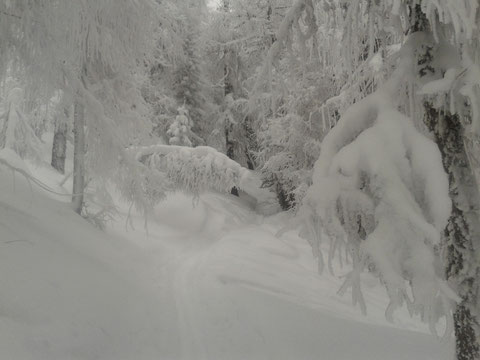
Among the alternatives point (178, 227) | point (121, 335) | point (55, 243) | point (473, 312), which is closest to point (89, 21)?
point (55, 243)

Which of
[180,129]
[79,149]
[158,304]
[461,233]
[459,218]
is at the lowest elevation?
[158,304]

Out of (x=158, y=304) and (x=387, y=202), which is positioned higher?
(x=387, y=202)

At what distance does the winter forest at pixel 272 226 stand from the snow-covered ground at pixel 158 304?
0.12ft

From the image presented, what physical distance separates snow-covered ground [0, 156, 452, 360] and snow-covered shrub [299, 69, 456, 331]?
4.77ft

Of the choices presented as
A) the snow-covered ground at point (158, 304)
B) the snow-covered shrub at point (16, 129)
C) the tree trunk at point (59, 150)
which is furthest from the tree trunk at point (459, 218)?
the tree trunk at point (59, 150)

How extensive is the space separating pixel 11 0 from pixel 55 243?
3804 mm

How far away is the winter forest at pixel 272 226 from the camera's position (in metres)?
2.85

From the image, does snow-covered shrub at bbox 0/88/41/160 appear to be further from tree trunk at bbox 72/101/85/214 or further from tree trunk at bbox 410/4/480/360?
tree trunk at bbox 410/4/480/360

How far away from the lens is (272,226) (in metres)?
15.6

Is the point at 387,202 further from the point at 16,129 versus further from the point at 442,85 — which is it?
the point at 16,129

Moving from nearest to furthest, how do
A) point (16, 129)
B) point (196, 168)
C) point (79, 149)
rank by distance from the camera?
point (79, 149)
point (16, 129)
point (196, 168)

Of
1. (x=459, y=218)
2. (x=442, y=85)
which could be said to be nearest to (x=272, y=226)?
(x=459, y=218)

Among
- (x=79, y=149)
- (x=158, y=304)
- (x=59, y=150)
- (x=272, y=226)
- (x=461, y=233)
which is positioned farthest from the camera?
(x=59, y=150)

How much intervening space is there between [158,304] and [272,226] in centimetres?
882
